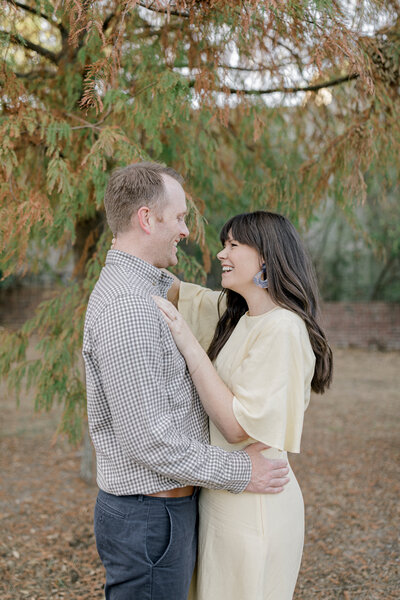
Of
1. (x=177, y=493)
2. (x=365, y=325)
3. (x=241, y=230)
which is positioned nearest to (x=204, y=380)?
(x=177, y=493)

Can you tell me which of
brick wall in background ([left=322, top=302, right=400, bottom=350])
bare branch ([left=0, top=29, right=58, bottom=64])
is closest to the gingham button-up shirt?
bare branch ([left=0, top=29, right=58, bottom=64])

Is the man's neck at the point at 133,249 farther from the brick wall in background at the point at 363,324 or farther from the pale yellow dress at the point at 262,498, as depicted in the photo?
the brick wall in background at the point at 363,324

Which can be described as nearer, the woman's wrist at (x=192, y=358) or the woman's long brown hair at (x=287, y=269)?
the woman's wrist at (x=192, y=358)

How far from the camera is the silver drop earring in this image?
6.26 feet

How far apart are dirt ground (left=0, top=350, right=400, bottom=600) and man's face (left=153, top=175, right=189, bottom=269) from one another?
2212 millimetres

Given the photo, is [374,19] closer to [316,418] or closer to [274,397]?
[274,397]

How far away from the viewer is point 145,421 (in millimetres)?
1474

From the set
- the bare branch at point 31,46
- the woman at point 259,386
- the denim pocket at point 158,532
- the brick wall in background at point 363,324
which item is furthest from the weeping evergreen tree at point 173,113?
the brick wall in background at point 363,324

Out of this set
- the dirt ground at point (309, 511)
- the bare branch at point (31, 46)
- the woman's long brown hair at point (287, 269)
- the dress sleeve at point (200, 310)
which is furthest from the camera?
the dirt ground at point (309, 511)

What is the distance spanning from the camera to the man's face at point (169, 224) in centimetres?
170

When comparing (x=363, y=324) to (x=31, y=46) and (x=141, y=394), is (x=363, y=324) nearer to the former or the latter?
(x=31, y=46)

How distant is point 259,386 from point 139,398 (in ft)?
1.28

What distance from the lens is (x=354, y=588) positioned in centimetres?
320

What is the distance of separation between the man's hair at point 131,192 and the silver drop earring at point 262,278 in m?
0.41
